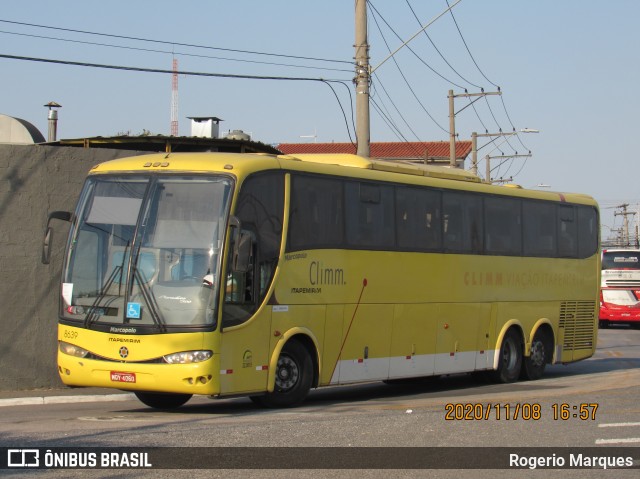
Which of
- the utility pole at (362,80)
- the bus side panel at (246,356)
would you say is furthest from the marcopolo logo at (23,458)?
the utility pole at (362,80)

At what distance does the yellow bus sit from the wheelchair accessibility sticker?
0.05 ft

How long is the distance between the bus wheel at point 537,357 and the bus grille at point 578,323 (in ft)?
2.12

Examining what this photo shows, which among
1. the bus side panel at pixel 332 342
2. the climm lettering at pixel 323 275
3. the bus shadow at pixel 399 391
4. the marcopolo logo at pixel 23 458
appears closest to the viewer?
the marcopolo logo at pixel 23 458

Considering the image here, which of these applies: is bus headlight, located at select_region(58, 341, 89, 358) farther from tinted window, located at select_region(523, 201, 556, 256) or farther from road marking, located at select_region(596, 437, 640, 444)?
tinted window, located at select_region(523, 201, 556, 256)

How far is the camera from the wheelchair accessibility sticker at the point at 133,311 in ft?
41.8

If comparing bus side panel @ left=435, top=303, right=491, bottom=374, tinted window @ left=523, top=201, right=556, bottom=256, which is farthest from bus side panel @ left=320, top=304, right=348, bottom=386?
tinted window @ left=523, top=201, right=556, bottom=256

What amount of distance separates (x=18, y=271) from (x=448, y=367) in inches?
280

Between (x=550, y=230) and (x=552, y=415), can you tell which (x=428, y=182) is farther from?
(x=552, y=415)

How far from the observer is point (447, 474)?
29.2 feet

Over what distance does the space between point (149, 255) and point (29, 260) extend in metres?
4.56

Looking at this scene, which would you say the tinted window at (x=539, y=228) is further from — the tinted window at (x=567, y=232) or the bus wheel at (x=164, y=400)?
the bus wheel at (x=164, y=400)

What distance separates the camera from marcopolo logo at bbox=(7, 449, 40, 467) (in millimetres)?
8719

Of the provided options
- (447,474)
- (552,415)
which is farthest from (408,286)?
(447,474)

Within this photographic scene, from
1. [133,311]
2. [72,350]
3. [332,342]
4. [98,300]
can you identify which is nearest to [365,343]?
[332,342]
